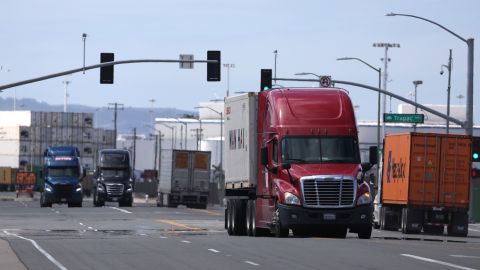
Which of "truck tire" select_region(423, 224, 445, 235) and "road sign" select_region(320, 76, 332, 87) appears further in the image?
"road sign" select_region(320, 76, 332, 87)

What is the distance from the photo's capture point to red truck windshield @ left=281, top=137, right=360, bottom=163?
3444 centimetres

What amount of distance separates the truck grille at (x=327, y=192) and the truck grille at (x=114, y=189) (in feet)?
166

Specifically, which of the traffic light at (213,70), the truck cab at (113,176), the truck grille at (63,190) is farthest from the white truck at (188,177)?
the traffic light at (213,70)

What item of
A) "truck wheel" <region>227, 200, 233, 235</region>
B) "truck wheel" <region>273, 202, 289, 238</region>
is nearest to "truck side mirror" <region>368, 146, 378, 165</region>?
"truck wheel" <region>273, 202, 289, 238</region>

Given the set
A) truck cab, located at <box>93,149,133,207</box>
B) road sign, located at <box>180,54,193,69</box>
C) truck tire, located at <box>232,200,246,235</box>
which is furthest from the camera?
truck cab, located at <box>93,149,133,207</box>

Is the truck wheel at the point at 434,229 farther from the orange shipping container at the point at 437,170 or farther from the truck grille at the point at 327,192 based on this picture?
the truck grille at the point at 327,192

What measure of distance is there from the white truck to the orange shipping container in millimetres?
37036

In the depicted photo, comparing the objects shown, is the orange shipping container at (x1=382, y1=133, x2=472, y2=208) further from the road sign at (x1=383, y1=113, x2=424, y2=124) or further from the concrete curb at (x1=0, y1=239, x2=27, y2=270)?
the concrete curb at (x1=0, y1=239, x2=27, y2=270)

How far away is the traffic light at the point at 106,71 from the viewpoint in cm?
5172

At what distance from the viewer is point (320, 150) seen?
113 ft

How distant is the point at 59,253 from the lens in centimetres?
2927

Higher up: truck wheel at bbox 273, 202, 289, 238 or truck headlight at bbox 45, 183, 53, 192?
truck wheel at bbox 273, 202, 289, 238

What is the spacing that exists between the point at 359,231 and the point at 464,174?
1153 centimetres

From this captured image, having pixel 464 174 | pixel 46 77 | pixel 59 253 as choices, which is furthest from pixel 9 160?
pixel 59 253
